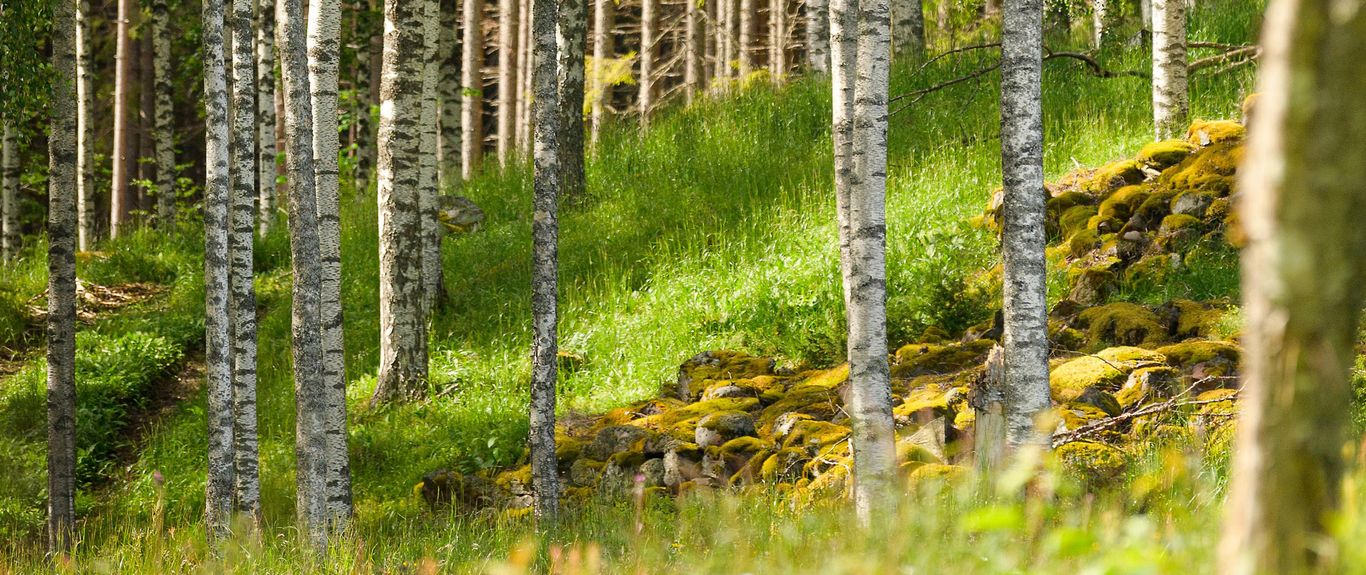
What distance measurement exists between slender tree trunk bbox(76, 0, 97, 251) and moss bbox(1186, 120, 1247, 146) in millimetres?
12353

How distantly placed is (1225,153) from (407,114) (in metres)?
7.16

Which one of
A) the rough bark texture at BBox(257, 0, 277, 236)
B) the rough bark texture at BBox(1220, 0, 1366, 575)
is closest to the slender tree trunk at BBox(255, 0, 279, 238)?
the rough bark texture at BBox(257, 0, 277, 236)

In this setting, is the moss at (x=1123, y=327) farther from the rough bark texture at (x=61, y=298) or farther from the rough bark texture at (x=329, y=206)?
the rough bark texture at (x=61, y=298)

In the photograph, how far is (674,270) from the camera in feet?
38.3

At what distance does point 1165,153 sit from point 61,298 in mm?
8981

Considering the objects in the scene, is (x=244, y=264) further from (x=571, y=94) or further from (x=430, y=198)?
(x=571, y=94)

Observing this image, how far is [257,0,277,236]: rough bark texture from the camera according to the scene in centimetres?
1731

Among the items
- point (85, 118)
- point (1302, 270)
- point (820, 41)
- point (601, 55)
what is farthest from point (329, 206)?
point (601, 55)

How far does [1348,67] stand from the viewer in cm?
163

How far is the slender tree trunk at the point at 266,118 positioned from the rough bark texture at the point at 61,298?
918cm

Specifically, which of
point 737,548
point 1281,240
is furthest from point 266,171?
point 1281,240

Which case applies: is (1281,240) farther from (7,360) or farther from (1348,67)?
(7,360)

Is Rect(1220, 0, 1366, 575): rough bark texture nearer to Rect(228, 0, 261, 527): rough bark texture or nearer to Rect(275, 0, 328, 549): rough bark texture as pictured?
Rect(275, 0, 328, 549): rough bark texture

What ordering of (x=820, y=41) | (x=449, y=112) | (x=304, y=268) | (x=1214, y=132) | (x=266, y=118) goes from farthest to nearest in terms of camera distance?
(x=266, y=118), (x=449, y=112), (x=820, y=41), (x=1214, y=132), (x=304, y=268)
